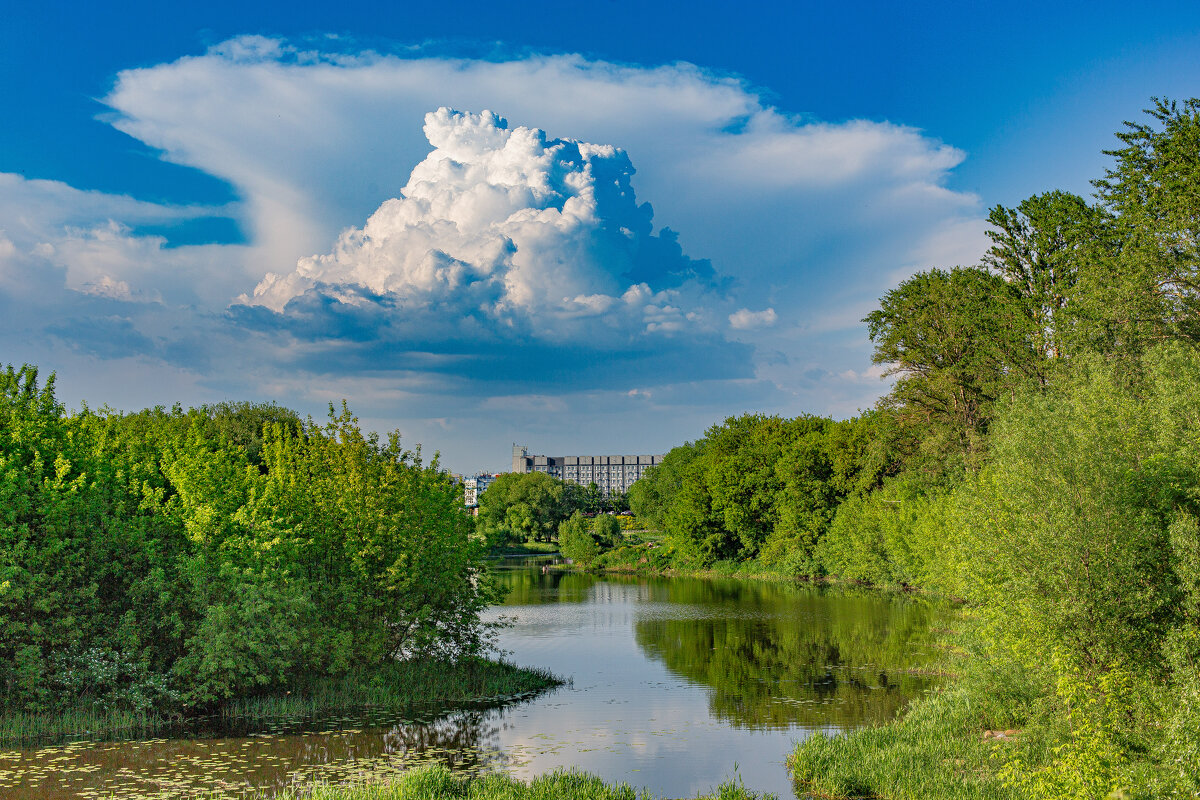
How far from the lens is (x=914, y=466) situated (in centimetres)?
6212

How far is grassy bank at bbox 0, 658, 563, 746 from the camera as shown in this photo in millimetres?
23125

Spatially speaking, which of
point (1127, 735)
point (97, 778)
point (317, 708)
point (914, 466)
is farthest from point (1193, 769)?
point (914, 466)

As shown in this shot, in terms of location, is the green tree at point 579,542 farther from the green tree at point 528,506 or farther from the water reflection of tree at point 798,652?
the water reflection of tree at point 798,652

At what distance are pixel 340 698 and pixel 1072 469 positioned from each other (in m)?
22.1

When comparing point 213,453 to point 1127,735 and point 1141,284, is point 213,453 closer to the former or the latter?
point 1127,735

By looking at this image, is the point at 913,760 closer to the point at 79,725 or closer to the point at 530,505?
the point at 79,725

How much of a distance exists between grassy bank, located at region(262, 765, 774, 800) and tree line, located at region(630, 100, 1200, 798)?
272 inches

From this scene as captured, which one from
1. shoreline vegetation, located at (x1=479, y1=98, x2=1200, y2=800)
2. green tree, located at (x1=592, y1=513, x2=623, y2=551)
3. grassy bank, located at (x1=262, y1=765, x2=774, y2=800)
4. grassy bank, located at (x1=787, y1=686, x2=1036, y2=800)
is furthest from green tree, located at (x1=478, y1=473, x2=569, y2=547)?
grassy bank, located at (x1=262, y1=765, x2=774, y2=800)

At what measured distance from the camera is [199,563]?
25.2 metres

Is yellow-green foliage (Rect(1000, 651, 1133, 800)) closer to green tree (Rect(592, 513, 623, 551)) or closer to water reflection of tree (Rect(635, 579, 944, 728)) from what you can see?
water reflection of tree (Rect(635, 579, 944, 728))

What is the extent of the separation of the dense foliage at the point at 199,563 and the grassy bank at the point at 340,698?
1.51 ft

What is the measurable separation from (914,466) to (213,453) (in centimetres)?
4882

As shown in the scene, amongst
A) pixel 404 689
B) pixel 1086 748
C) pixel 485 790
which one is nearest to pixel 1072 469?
pixel 1086 748

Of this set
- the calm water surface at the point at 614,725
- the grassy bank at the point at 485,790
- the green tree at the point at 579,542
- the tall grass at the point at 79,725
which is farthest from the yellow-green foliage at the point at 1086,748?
the green tree at the point at 579,542
